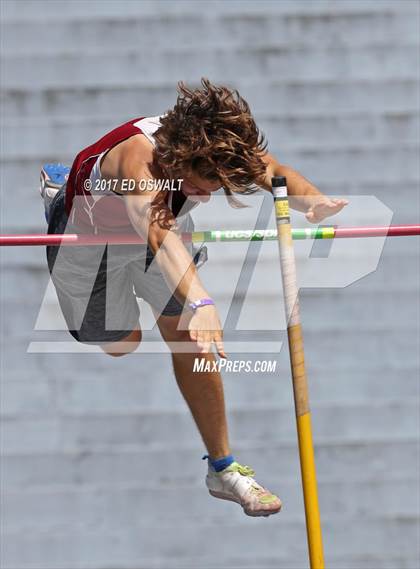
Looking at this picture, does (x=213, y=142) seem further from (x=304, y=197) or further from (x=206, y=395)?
(x=206, y=395)

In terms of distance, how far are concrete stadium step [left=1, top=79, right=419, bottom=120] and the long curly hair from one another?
1.88m

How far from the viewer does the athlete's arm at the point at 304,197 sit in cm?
419

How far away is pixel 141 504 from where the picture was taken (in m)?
5.88

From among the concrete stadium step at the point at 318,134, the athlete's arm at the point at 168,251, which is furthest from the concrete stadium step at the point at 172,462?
the athlete's arm at the point at 168,251

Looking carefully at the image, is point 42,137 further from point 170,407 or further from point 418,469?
point 418,469

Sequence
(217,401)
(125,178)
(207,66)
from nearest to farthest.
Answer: (125,178) → (217,401) → (207,66)

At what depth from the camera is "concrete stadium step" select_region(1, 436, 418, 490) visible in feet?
19.2

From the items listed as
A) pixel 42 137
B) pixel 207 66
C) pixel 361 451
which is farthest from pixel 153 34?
pixel 361 451

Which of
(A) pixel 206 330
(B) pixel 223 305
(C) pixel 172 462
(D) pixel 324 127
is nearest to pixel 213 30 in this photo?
(D) pixel 324 127

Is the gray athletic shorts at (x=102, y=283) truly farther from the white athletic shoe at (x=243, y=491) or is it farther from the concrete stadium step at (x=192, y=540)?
the concrete stadium step at (x=192, y=540)

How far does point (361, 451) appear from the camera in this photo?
5.90 m

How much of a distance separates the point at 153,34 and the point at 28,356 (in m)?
1.44

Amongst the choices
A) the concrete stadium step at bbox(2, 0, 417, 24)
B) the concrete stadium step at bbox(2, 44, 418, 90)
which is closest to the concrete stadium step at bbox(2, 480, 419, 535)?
the concrete stadium step at bbox(2, 44, 418, 90)

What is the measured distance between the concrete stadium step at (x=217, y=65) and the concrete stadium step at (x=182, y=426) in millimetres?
1378
